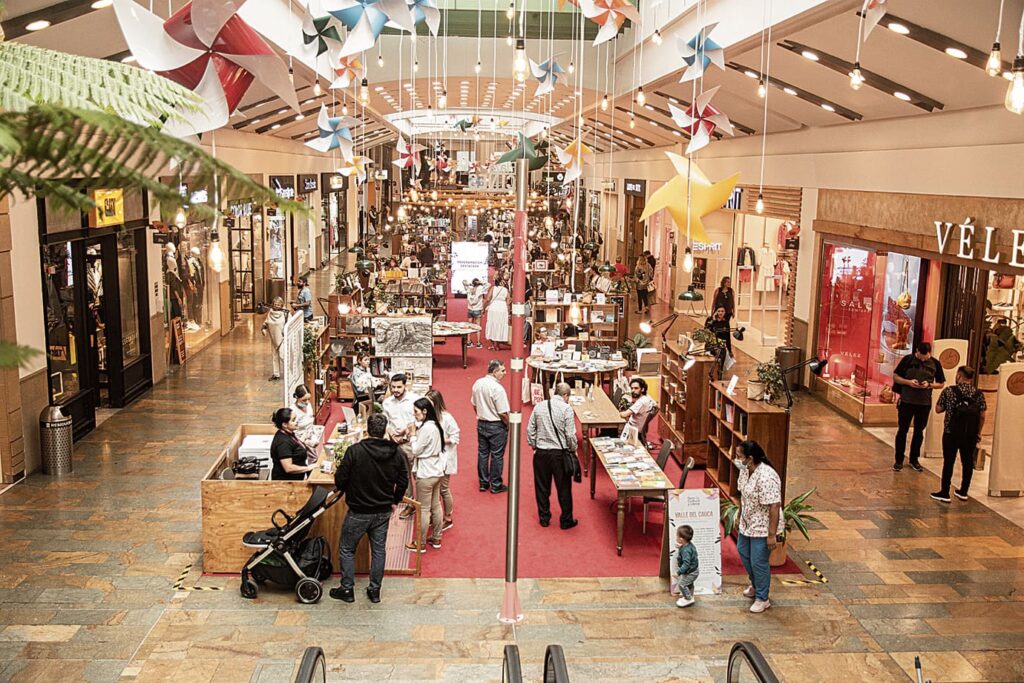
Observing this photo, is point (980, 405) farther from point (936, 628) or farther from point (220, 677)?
point (220, 677)

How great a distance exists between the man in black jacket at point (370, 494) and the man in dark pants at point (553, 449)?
5.95ft

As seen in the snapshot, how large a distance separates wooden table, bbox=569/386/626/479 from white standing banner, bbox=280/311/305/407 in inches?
134

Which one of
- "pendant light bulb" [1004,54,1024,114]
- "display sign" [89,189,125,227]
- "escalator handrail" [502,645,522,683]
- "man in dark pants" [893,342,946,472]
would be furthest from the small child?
"display sign" [89,189,125,227]

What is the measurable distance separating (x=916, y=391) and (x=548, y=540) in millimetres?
4946

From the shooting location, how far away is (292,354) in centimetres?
1200

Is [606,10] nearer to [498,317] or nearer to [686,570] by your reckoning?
[686,570]

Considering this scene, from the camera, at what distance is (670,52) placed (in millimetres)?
14531

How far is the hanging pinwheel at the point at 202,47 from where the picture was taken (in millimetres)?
4164

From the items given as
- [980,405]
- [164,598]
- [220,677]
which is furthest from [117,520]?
[980,405]

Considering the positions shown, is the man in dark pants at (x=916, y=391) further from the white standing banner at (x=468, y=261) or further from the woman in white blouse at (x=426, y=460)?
the white standing banner at (x=468, y=261)

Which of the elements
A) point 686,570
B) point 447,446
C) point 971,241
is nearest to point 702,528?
point 686,570

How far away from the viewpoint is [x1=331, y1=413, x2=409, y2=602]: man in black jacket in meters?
7.37

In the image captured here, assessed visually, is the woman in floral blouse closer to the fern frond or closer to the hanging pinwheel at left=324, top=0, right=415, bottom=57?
the hanging pinwheel at left=324, top=0, right=415, bottom=57

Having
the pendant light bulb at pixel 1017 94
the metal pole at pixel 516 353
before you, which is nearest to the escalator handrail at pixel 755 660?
the metal pole at pixel 516 353
